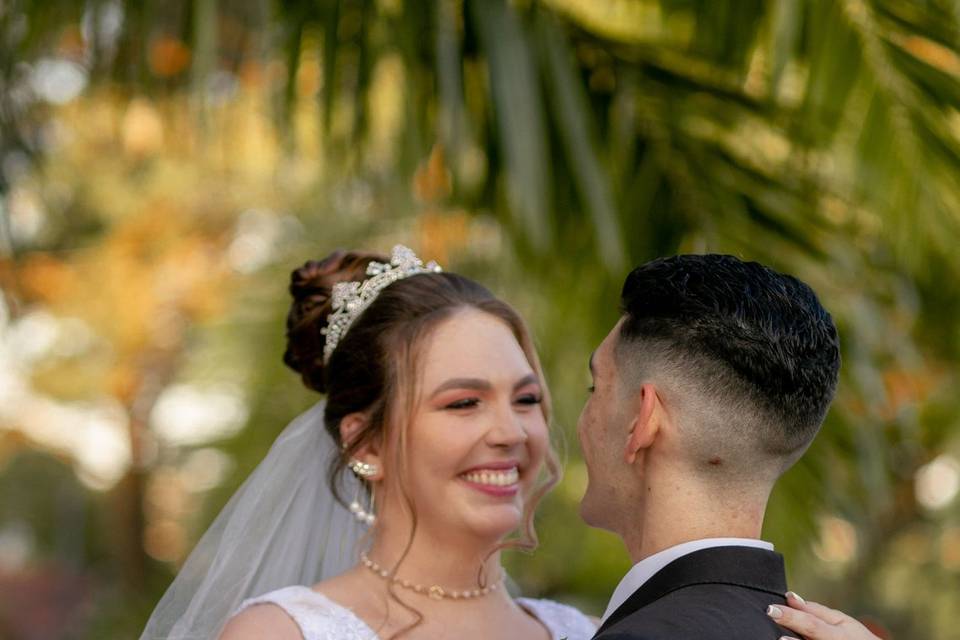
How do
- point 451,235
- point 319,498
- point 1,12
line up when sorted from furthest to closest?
point 451,235 → point 1,12 → point 319,498

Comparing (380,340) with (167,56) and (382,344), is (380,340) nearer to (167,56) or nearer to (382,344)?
(382,344)

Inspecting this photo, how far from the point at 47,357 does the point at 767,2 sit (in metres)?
8.30

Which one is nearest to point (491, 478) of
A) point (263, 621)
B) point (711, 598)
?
point (263, 621)

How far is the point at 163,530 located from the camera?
14938 millimetres

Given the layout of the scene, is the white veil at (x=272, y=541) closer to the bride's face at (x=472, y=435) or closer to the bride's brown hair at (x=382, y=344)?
the bride's brown hair at (x=382, y=344)

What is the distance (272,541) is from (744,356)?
64.9 inches

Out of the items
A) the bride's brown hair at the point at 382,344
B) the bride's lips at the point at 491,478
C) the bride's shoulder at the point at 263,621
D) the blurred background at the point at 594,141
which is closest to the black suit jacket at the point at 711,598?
the bride's lips at the point at 491,478

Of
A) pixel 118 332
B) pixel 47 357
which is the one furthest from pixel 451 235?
pixel 47 357

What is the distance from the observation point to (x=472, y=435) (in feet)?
9.75

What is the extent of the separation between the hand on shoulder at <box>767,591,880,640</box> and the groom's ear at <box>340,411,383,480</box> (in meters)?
1.25

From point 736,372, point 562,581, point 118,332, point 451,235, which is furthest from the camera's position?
point 118,332

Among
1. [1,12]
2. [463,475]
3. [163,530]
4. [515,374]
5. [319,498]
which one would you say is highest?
[1,12]

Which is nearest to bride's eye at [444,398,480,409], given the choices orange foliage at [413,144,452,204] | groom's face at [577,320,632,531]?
groom's face at [577,320,632,531]

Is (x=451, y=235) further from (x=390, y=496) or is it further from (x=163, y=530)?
(x=163, y=530)
